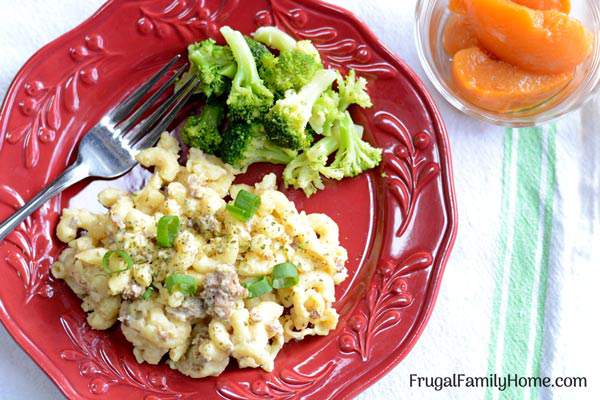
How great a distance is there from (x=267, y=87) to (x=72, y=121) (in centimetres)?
87

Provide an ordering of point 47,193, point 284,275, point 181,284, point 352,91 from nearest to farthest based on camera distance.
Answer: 1. point 181,284
2. point 284,275
3. point 47,193
4. point 352,91

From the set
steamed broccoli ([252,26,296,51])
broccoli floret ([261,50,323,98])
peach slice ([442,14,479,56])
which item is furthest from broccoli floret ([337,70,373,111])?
peach slice ([442,14,479,56])

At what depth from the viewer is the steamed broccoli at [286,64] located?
2916mm

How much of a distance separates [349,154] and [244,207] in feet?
1.76

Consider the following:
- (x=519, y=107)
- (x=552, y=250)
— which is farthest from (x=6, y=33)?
(x=552, y=250)

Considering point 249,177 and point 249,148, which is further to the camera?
point 249,177

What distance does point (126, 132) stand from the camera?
3.04 metres

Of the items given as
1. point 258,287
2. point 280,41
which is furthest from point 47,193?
point 280,41

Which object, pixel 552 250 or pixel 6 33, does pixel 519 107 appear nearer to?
pixel 552 250

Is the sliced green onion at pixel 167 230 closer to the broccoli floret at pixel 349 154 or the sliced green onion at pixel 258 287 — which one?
the sliced green onion at pixel 258 287

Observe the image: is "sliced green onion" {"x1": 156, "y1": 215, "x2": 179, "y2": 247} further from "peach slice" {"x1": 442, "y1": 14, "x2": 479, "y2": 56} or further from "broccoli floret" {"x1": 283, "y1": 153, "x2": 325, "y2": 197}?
"peach slice" {"x1": 442, "y1": 14, "x2": 479, "y2": 56}

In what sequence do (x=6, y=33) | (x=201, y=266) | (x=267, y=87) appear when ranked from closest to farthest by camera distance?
(x=201, y=266) < (x=267, y=87) < (x=6, y=33)

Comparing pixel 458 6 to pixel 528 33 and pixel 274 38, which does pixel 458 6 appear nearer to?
pixel 528 33

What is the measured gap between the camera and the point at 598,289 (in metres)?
3.26
